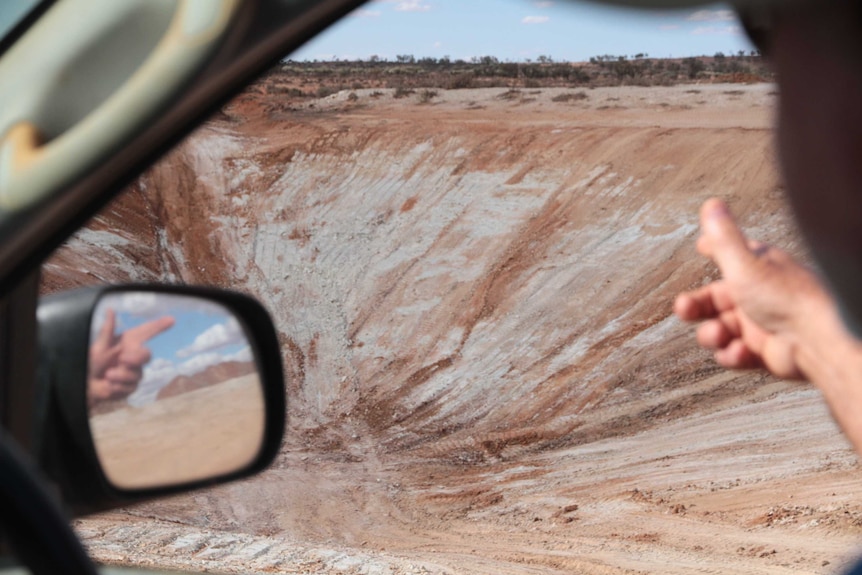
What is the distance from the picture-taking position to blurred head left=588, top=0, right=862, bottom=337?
679 millimetres

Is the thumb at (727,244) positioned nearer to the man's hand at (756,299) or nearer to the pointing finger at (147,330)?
the man's hand at (756,299)

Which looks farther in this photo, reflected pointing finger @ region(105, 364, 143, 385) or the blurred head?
reflected pointing finger @ region(105, 364, 143, 385)

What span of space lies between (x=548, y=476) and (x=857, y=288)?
27.4ft

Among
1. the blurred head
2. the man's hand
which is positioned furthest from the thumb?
the blurred head

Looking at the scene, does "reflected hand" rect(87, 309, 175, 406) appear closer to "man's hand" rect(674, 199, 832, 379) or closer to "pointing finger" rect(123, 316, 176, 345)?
"pointing finger" rect(123, 316, 176, 345)

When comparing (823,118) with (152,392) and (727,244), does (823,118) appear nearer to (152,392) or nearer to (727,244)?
(727,244)

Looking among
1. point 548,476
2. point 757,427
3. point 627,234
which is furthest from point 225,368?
point 627,234

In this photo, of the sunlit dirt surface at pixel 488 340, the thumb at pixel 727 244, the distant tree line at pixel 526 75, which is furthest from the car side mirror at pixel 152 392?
the distant tree line at pixel 526 75

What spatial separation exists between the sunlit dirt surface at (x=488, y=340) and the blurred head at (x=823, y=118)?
0.06m

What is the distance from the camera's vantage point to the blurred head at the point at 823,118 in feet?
2.23

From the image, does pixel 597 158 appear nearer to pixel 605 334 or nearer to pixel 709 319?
pixel 605 334

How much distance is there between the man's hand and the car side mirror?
0.67 m

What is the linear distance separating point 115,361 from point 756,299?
871 mm

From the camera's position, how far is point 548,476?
346 inches
